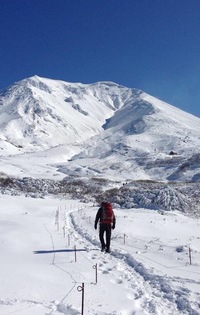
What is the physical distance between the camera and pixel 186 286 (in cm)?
838

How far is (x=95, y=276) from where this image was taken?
29.7ft

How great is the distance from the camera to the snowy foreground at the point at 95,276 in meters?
6.90

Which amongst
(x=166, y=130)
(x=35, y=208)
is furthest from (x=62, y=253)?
(x=166, y=130)

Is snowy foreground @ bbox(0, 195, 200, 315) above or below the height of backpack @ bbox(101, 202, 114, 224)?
below

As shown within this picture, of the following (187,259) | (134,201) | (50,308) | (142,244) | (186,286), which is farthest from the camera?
(134,201)

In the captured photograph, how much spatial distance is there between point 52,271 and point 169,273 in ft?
10.1

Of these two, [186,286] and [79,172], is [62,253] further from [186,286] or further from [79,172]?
[79,172]

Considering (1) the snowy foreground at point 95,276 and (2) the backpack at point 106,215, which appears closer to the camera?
(1) the snowy foreground at point 95,276

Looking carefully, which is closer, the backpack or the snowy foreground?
the snowy foreground

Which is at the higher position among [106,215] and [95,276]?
[106,215]

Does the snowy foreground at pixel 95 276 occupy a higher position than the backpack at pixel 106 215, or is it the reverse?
the backpack at pixel 106 215

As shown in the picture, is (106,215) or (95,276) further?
(106,215)

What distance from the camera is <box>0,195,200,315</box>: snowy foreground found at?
22.6 ft

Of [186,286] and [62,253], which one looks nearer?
[186,286]
